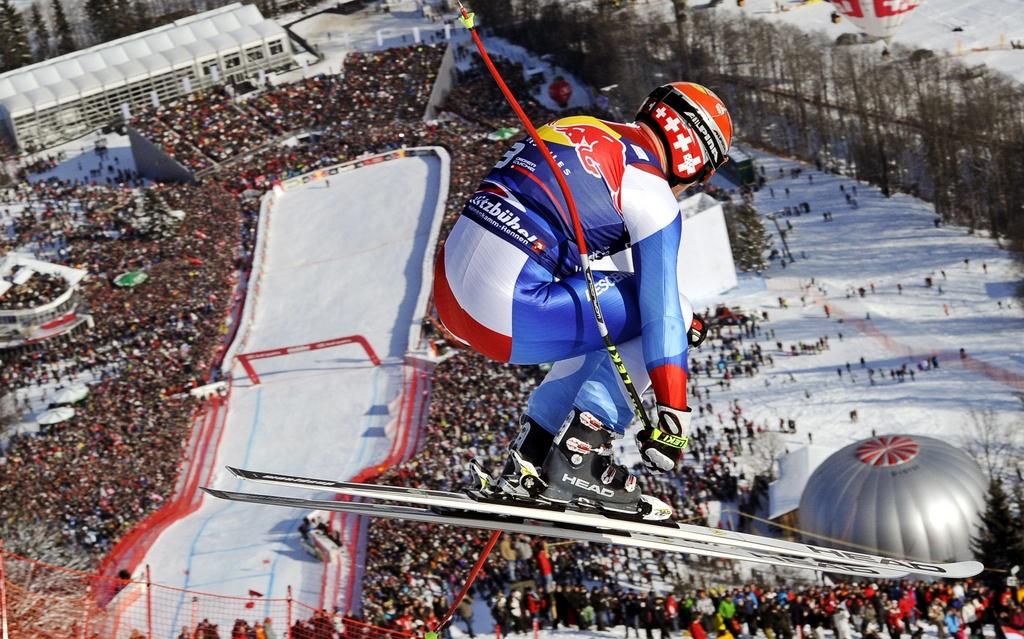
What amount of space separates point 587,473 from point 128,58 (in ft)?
227

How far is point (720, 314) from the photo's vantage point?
43.1 meters

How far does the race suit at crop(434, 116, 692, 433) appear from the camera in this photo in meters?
8.55

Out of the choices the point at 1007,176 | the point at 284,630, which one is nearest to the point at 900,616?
the point at 284,630

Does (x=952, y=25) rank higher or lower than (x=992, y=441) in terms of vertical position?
higher

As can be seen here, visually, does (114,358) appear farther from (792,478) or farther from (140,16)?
(140,16)

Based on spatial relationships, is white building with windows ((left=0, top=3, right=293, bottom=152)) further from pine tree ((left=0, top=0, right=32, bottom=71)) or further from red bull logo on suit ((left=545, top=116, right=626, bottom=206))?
red bull logo on suit ((left=545, top=116, right=626, bottom=206))

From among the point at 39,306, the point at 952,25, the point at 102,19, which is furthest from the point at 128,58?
the point at 952,25

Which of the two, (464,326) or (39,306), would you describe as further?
(39,306)

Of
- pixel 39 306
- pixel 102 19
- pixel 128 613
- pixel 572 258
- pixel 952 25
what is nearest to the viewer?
pixel 572 258

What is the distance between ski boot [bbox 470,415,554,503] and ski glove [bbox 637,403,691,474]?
0.89 m

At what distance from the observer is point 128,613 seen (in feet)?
78.5

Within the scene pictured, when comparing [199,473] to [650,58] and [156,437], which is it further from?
[650,58]

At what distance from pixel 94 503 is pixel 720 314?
19427 millimetres

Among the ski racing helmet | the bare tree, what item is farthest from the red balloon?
the ski racing helmet
